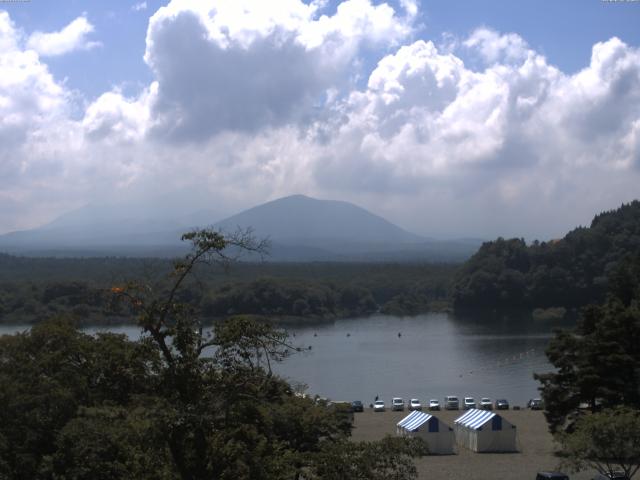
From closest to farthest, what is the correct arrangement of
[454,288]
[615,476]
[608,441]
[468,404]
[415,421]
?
[608,441]
[615,476]
[415,421]
[468,404]
[454,288]

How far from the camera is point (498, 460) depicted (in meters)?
11.6

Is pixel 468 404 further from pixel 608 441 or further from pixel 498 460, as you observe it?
pixel 608 441

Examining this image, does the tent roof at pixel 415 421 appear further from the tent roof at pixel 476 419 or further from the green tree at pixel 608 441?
the green tree at pixel 608 441

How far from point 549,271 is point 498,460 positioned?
103ft

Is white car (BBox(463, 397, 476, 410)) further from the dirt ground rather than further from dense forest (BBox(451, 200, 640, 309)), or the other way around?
dense forest (BBox(451, 200, 640, 309))

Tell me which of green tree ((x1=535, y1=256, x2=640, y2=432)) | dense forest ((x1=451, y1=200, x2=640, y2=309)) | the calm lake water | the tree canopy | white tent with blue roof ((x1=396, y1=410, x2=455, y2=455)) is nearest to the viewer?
the tree canopy

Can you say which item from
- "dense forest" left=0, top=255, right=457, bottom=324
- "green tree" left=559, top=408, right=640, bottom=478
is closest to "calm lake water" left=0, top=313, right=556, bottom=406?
"dense forest" left=0, top=255, right=457, bottom=324

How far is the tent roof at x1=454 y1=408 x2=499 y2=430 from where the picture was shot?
12.2 m

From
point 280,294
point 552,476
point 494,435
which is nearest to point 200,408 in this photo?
point 552,476

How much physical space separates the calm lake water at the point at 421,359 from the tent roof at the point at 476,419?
216 inches

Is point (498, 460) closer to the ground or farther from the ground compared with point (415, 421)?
closer to the ground

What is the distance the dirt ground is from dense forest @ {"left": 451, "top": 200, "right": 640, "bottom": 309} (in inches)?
1082

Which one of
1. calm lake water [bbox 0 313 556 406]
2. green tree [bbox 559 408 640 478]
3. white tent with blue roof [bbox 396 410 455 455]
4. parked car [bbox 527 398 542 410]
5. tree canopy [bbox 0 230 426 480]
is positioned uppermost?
tree canopy [bbox 0 230 426 480]

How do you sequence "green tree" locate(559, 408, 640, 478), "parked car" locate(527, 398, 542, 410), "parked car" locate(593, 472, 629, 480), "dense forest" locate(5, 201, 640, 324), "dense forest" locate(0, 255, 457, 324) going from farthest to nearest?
"dense forest" locate(5, 201, 640, 324), "dense forest" locate(0, 255, 457, 324), "parked car" locate(527, 398, 542, 410), "parked car" locate(593, 472, 629, 480), "green tree" locate(559, 408, 640, 478)
